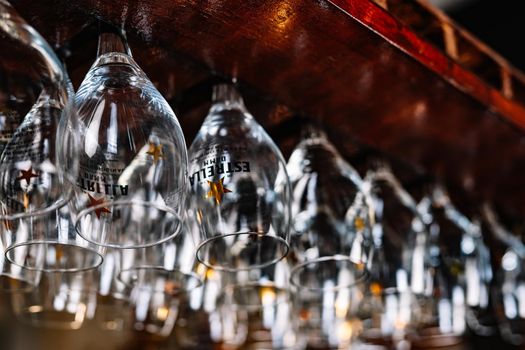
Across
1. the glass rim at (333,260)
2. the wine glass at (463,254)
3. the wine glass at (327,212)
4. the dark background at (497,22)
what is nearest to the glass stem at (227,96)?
the wine glass at (327,212)

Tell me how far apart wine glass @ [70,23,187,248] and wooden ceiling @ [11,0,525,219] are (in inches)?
5.9

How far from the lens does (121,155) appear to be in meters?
0.94

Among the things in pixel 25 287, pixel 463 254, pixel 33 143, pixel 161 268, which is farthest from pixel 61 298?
pixel 463 254

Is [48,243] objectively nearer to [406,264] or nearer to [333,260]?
[333,260]

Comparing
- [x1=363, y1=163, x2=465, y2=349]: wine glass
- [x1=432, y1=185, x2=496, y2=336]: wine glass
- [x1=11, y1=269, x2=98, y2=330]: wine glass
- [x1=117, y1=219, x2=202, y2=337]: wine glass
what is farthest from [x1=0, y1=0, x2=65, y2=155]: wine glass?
[x1=432, y1=185, x2=496, y2=336]: wine glass

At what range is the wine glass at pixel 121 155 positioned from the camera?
3.08 feet

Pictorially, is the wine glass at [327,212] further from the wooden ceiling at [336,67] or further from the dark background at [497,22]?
the dark background at [497,22]

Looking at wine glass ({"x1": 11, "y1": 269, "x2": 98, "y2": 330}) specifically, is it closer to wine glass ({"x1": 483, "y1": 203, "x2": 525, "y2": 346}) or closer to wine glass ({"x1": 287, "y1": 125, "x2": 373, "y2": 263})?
wine glass ({"x1": 287, "y1": 125, "x2": 373, "y2": 263})

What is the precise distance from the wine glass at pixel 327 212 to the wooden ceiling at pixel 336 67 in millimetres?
142

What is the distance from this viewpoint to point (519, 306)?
5.56 feet

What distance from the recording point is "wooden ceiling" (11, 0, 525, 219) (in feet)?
3.69

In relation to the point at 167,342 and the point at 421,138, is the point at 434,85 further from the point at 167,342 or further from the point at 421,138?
the point at 167,342

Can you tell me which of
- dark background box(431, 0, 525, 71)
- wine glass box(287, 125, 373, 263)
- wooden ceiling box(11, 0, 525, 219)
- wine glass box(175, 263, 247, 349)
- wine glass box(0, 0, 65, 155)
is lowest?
wine glass box(175, 263, 247, 349)

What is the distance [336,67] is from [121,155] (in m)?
0.44
